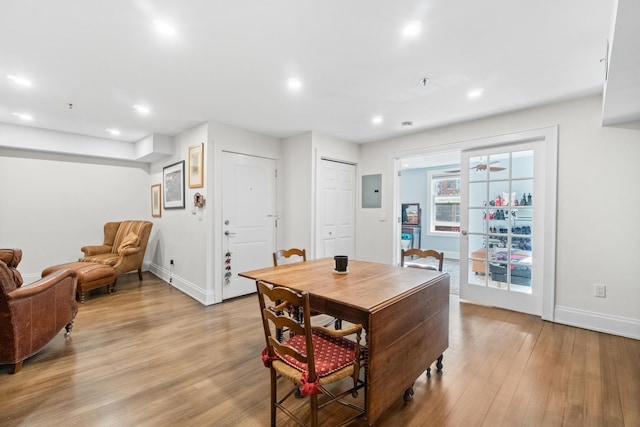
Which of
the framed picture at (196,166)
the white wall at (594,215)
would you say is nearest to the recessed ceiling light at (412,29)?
the white wall at (594,215)

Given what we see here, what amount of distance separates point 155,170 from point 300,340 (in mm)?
5005

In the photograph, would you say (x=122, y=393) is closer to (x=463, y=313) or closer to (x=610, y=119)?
(x=463, y=313)

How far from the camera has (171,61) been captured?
2258 millimetres

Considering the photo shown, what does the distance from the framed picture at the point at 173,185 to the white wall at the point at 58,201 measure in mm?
1121

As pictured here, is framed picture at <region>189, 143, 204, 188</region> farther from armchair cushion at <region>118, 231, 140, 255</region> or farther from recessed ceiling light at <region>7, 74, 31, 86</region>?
recessed ceiling light at <region>7, 74, 31, 86</region>

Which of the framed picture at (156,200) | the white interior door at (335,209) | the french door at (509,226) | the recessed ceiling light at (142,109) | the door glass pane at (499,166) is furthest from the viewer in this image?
the framed picture at (156,200)

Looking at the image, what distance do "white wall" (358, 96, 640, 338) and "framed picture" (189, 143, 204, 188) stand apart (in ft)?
12.8

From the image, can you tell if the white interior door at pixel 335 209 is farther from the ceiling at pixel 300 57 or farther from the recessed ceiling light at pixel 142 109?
the recessed ceiling light at pixel 142 109

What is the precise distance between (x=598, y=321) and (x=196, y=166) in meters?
4.92

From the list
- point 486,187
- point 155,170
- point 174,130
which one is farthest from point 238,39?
point 155,170

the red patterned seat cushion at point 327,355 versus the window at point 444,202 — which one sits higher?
the window at point 444,202

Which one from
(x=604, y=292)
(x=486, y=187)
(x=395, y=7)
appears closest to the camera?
(x=395, y=7)

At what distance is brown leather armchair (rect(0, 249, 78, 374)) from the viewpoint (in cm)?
207

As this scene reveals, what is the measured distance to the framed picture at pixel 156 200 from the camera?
204 inches
